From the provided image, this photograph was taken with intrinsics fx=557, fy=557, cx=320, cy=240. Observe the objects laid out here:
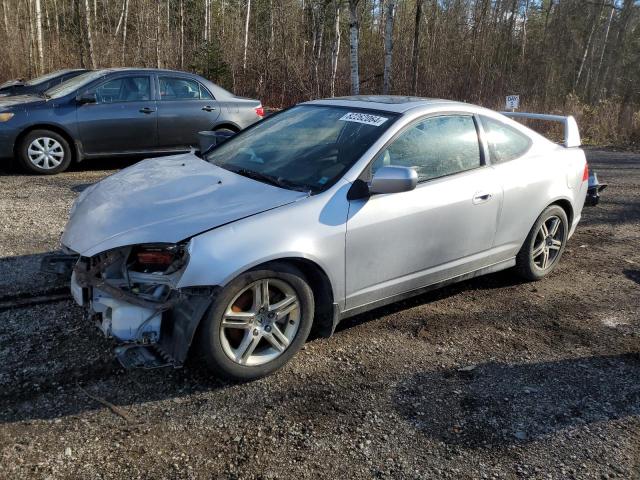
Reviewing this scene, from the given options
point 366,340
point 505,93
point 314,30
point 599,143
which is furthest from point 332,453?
point 314,30

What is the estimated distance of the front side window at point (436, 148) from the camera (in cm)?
389

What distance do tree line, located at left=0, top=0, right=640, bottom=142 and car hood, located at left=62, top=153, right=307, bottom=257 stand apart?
39.2ft

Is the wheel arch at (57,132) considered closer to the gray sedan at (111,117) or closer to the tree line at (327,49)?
the gray sedan at (111,117)

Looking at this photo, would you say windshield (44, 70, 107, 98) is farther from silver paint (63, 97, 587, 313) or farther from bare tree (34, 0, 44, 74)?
bare tree (34, 0, 44, 74)

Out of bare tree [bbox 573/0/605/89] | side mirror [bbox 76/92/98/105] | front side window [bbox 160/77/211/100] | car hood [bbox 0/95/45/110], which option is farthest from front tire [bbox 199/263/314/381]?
bare tree [bbox 573/0/605/89]

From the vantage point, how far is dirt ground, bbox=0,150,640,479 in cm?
269

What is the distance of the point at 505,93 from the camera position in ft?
61.7

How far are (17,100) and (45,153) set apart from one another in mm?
907

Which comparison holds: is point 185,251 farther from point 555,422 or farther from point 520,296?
point 520,296

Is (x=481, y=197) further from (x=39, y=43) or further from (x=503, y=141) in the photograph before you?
(x=39, y=43)

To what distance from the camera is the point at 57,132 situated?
8219 mm

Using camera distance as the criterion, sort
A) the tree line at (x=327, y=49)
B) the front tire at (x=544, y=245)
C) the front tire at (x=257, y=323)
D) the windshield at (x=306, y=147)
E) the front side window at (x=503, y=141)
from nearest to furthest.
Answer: the front tire at (x=257, y=323) < the windshield at (x=306, y=147) < the front side window at (x=503, y=141) < the front tire at (x=544, y=245) < the tree line at (x=327, y=49)

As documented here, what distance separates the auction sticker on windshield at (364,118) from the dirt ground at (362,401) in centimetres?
145

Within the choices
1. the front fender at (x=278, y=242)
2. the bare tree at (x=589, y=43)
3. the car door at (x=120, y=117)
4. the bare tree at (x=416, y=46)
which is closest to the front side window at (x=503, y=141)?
the front fender at (x=278, y=242)
